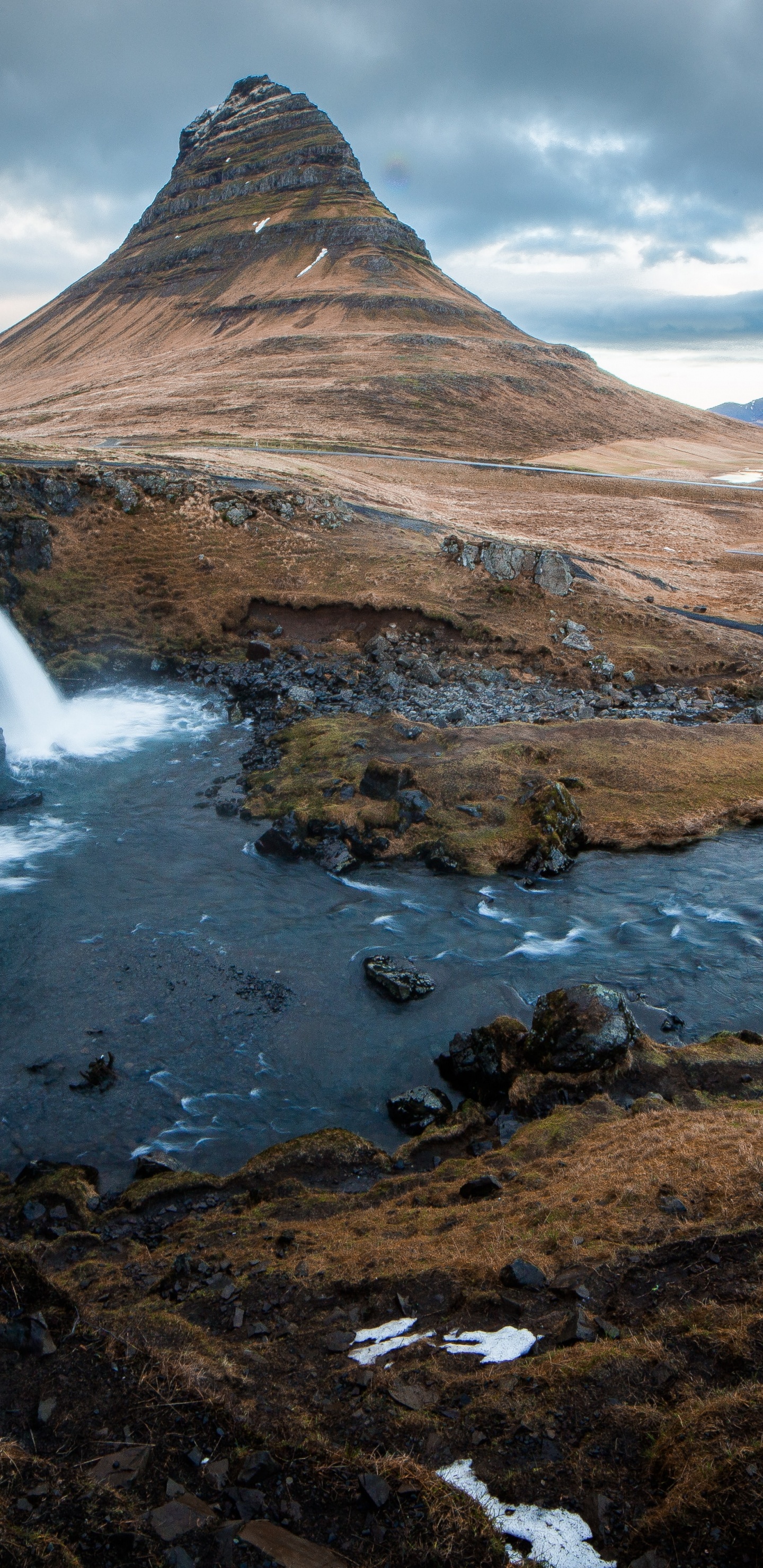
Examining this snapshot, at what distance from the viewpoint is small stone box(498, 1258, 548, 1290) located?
29.5 feet

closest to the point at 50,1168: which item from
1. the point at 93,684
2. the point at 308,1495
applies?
the point at 308,1495

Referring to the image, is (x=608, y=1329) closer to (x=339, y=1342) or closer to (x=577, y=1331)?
(x=577, y=1331)

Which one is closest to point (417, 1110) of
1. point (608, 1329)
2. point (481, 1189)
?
point (481, 1189)

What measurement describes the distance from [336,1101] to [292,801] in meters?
11.3

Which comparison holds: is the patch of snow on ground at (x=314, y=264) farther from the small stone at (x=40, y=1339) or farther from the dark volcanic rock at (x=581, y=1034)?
the small stone at (x=40, y=1339)

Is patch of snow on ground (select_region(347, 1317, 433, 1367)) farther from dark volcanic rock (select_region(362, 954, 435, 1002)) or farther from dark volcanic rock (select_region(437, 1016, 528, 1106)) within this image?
dark volcanic rock (select_region(362, 954, 435, 1002))

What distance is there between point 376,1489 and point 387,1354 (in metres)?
2.12

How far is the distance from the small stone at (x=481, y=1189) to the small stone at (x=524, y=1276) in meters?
2.65

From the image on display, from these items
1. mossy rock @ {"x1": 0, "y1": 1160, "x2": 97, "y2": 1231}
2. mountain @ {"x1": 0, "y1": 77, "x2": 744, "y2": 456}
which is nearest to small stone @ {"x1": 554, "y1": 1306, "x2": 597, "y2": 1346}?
mossy rock @ {"x1": 0, "y1": 1160, "x2": 97, "y2": 1231}

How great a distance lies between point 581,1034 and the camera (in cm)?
1496

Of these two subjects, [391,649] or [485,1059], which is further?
[391,649]

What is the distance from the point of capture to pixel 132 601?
39.0m

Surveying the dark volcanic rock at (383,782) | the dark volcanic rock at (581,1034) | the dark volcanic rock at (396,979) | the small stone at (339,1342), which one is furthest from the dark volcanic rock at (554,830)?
the small stone at (339,1342)

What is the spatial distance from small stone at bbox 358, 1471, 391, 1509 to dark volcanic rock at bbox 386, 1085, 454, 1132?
8199 millimetres
